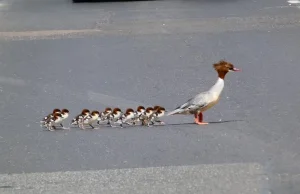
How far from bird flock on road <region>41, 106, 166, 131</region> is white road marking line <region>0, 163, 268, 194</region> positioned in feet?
4.66

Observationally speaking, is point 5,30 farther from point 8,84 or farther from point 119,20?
point 8,84

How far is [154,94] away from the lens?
10.5m

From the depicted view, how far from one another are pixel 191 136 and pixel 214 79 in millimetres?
2888

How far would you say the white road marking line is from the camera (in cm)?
695

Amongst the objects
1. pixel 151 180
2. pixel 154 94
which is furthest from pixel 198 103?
pixel 154 94

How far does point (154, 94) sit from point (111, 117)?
5.32 feet

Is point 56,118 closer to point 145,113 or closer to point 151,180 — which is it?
point 145,113

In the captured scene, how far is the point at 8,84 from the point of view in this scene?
11.7 meters

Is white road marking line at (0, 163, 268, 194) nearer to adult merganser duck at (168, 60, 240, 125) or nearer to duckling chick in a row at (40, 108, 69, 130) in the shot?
adult merganser duck at (168, 60, 240, 125)

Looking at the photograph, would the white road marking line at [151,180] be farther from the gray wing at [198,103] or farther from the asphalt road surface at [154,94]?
the gray wing at [198,103]

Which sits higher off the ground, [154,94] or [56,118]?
[154,94]

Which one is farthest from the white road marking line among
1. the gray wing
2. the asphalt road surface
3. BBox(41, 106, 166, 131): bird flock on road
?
BBox(41, 106, 166, 131): bird flock on road

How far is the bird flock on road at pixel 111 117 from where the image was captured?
891 centimetres

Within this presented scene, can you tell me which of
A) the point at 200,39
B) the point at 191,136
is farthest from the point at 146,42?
the point at 191,136
